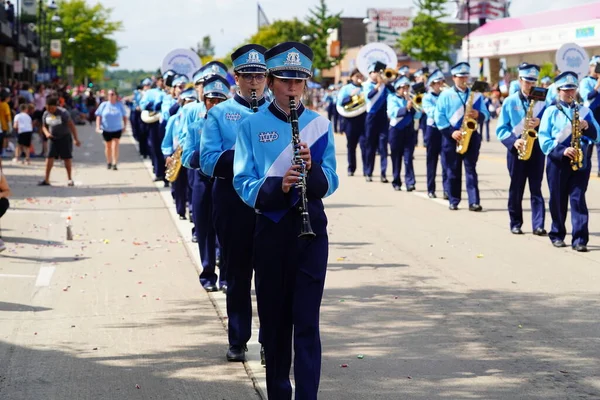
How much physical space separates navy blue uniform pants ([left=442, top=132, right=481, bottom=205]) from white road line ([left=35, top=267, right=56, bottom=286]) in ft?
22.5

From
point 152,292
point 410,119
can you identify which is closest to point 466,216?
point 410,119

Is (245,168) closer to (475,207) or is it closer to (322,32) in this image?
(475,207)

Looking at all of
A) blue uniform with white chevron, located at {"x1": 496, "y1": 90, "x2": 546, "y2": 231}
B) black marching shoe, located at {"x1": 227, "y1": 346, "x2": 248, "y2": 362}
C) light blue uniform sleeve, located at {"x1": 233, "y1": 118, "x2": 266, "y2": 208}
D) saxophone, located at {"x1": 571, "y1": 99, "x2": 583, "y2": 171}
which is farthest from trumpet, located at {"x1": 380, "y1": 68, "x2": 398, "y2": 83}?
light blue uniform sleeve, located at {"x1": 233, "y1": 118, "x2": 266, "y2": 208}

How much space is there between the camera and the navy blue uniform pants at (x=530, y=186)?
545 inches

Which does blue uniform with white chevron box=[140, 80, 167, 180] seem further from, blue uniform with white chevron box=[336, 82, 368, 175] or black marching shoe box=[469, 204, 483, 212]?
black marching shoe box=[469, 204, 483, 212]

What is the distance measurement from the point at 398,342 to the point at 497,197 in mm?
10828

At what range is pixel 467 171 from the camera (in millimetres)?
16406

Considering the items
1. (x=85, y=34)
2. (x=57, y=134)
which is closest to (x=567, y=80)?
(x=57, y=134)

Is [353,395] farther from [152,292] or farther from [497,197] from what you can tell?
[497,197]

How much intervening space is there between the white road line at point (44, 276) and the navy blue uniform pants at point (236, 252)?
3970 millimetres

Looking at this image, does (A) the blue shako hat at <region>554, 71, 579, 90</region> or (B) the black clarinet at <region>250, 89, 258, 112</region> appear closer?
Result: (B) the black clarinet at <region>250, 89, 258, 112</region>

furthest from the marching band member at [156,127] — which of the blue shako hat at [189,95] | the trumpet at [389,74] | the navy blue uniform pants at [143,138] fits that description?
the blue shako hat at [189,95]

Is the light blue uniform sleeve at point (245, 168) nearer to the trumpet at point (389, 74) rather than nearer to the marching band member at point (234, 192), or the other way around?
the marching band member at point (234, 192)

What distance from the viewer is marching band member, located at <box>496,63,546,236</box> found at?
13648 millimetres
